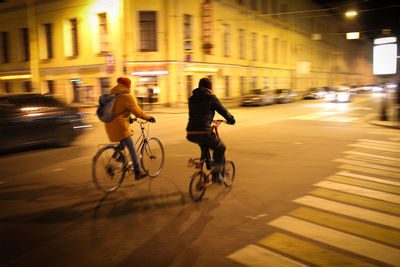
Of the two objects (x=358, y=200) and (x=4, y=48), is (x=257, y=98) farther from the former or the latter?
(x=4, y=48)

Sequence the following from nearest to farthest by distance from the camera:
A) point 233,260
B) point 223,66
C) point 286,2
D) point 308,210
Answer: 1. point 233,260
2. point 308,210
3. point 223,66
4. point 286,2

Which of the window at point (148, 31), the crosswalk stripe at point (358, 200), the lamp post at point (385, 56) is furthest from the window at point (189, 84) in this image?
the crosswalk stripe at point (358, 200)

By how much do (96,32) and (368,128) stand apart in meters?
22.6

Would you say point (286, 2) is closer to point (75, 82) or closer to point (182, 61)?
point (182, 61)

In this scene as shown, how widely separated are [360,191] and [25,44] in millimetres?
35604

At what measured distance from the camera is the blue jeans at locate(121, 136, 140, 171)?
6.07 m

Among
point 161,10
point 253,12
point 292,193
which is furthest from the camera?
point 253,12

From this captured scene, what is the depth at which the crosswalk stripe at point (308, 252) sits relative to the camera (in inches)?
143

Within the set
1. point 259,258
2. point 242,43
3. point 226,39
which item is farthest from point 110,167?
point 242,43

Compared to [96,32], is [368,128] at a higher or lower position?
lower

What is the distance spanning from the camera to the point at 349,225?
4.62m

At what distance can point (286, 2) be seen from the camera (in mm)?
46844

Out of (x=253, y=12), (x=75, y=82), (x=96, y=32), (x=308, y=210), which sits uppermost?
(x=253, y=12)

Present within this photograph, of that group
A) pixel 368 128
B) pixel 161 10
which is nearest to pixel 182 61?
pixel 161 10
